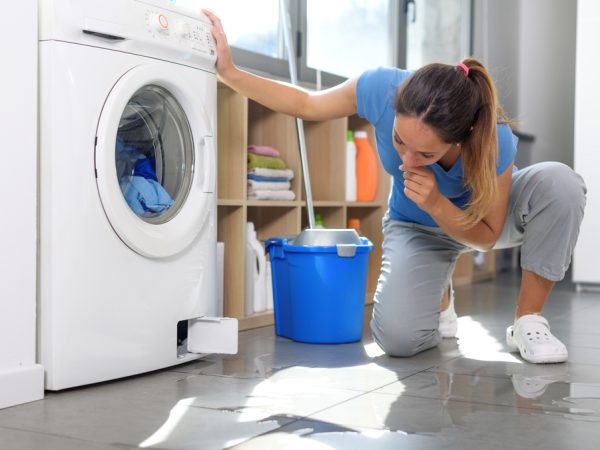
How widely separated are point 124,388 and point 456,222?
0.86m

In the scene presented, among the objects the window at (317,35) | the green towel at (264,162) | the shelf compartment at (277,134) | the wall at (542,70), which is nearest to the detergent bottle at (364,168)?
the window at (317,35)

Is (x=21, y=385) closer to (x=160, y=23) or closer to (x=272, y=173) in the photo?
(x=160, y=23)

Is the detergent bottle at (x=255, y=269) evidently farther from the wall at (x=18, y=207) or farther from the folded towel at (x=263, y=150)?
the wall at (x=18, y=207)

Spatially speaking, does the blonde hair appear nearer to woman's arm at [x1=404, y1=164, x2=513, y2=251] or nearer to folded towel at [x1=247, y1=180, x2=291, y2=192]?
woman's arm at [x1=404, y1=164, x2=513, y2=251]

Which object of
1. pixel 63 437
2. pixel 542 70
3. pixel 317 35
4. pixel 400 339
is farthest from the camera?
pixel 542 70

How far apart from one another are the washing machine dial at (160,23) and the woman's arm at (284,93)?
0.20 m

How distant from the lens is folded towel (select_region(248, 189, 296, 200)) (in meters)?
2.71

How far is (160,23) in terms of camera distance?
1896mm

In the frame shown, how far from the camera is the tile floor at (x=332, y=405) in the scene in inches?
53.9

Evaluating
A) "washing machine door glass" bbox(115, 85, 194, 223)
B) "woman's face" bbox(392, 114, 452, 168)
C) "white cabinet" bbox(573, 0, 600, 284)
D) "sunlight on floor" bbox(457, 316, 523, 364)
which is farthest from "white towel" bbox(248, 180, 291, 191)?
"white cabinet" bbox(573, 0, 600, 284)

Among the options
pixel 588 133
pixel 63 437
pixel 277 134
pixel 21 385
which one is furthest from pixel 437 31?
pixel 63 437

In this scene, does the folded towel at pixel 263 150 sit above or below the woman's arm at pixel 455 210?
above

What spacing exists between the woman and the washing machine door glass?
8.3 inches

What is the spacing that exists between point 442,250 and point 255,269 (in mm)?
688
